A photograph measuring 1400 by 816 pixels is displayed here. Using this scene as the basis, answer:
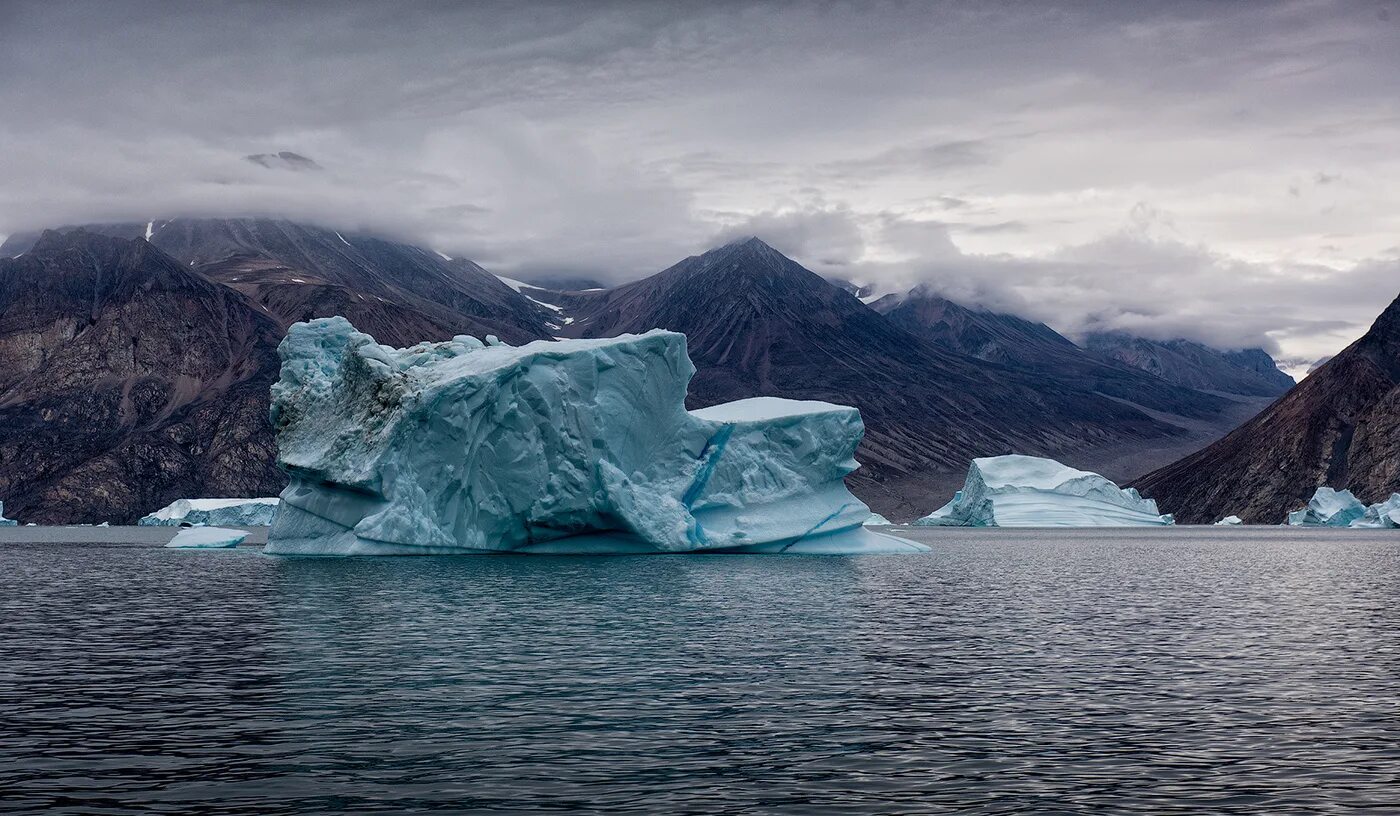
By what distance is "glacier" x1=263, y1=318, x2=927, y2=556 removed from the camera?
1860 inches

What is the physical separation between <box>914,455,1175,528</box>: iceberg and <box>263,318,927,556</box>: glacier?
2285 inches

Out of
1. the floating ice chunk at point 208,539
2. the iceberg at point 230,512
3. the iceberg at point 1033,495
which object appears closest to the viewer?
the floating ice chunk at point 208,539

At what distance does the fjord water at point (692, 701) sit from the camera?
1215 cm

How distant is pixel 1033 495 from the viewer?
112 meters

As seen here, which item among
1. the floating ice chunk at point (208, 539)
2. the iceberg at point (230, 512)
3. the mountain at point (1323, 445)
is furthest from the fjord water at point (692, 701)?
the mountain at point (1323, 445)

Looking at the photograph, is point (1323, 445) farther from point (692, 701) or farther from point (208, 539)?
point (692, 701)

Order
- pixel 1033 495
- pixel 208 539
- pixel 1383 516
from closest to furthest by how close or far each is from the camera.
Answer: pixel 208 539
pixel 1033 495
pixel 1383 516

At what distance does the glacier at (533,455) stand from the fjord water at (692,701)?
13033 millimetres

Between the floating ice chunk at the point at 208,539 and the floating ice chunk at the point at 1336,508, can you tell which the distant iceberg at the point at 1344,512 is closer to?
the floating ice chunk at the point at 1336,508

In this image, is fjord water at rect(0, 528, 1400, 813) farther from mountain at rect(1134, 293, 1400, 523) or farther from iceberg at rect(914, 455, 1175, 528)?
mountain at rect(1134, 293, 1400, 523)

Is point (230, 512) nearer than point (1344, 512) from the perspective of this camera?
No

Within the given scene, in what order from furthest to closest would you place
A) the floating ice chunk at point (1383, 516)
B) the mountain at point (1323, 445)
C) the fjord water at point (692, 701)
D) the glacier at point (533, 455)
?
the mountain at point (1323, 445)
the floating ice chunk at point (1383, 516)
the glacier at point (533, 455)
the fjord water at point (692, 701)

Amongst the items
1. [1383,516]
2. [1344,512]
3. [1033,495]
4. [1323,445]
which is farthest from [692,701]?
[1323,445]

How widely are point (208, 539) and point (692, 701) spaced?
5895 centimetres
